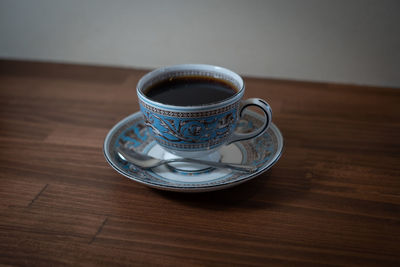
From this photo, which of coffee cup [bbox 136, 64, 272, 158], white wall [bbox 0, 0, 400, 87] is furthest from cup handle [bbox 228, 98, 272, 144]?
white wall [bbox 0, 0, 400, 87]

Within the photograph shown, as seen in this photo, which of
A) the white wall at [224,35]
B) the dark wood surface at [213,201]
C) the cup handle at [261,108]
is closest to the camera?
the dark wood surface at [213,201]

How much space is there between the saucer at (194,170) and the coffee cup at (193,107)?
32mm

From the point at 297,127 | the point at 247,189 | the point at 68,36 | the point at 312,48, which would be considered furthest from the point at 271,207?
the point at 68,36

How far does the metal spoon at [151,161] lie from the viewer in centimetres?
62

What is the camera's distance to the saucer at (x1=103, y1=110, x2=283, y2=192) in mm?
578

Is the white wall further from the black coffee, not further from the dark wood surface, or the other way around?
the black coffee

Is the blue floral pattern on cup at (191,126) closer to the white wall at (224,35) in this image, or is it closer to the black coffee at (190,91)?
the black coffee at (190,91)

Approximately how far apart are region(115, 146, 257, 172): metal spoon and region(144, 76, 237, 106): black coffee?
3.5 inches

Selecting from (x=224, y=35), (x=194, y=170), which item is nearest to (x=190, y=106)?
(x=194, y=170)

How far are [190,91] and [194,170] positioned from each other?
5.0 inches

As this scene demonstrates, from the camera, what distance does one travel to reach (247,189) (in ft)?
2.06

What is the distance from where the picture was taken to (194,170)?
64 centimetres

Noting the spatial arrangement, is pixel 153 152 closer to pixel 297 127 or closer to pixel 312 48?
pixel 297 127

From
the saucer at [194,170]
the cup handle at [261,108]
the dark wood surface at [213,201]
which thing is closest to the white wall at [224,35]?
the dark wood surface at [213,201]
